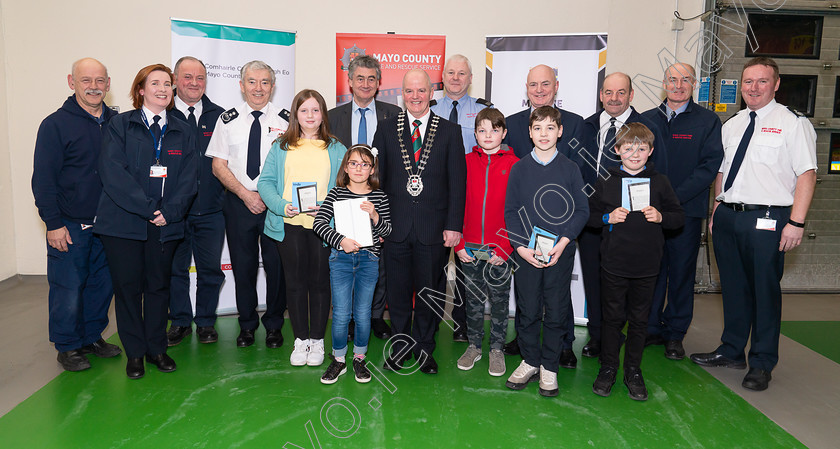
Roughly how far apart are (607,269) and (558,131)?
820mm

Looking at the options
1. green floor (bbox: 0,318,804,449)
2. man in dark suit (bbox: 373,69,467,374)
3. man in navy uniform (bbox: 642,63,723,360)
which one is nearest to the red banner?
man in dark suit (bbox: 373,69,467,374)

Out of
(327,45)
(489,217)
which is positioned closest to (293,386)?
(489,217)

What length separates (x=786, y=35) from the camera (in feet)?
17.2

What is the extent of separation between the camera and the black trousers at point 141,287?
120 inches

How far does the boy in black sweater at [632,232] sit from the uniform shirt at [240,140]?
212 cm

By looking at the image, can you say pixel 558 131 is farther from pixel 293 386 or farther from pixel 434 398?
pixel 293 386

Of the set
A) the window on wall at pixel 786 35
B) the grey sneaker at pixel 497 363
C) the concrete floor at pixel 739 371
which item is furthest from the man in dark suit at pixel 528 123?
the window on wall at pixel 786 35

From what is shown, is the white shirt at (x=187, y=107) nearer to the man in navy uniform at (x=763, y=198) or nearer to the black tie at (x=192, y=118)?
the black tie at (x=192, y=118)

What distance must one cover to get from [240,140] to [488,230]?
1.75 metres

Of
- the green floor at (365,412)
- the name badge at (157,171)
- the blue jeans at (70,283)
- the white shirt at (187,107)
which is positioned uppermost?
the white shirt at (187,107)

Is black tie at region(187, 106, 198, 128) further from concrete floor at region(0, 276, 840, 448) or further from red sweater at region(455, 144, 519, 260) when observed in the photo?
red sweater at region(455, 144, 519, 260)

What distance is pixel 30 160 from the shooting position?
5238mm

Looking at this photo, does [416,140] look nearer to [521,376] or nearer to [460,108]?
[460,108]

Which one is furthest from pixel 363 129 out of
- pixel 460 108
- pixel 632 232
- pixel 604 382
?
pixel 604 382
